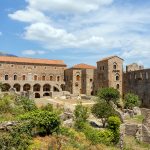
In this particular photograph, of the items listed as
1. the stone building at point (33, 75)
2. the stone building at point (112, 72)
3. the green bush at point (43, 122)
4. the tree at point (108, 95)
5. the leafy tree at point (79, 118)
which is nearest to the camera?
the green bush at point (43, 122)

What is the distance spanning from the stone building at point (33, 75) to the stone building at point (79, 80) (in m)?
2.48

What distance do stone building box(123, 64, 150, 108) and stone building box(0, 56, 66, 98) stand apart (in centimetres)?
1387

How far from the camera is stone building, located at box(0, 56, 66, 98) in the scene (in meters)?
68.8

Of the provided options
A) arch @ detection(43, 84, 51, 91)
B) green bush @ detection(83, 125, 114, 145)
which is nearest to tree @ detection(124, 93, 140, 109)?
green bush @ detection(83, 125, 114, 145)

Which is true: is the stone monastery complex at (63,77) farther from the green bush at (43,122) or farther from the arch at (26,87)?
the green bush at (43,122)

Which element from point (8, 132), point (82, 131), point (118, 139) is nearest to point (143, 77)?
point (118, 139)

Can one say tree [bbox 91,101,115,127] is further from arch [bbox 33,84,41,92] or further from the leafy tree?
arch [bbox 33,84,41,92]

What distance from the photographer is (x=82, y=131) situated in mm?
28328

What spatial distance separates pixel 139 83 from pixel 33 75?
23345 mm

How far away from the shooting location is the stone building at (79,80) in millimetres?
69938

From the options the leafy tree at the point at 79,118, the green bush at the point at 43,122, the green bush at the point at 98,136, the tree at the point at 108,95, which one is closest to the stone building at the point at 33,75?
the tree at the point at 108,95

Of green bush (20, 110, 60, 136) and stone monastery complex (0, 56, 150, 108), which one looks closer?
green bush (20, 110, 60, 136)

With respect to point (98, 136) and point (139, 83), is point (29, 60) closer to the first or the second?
point (139, 83)

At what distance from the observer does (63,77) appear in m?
75.1
